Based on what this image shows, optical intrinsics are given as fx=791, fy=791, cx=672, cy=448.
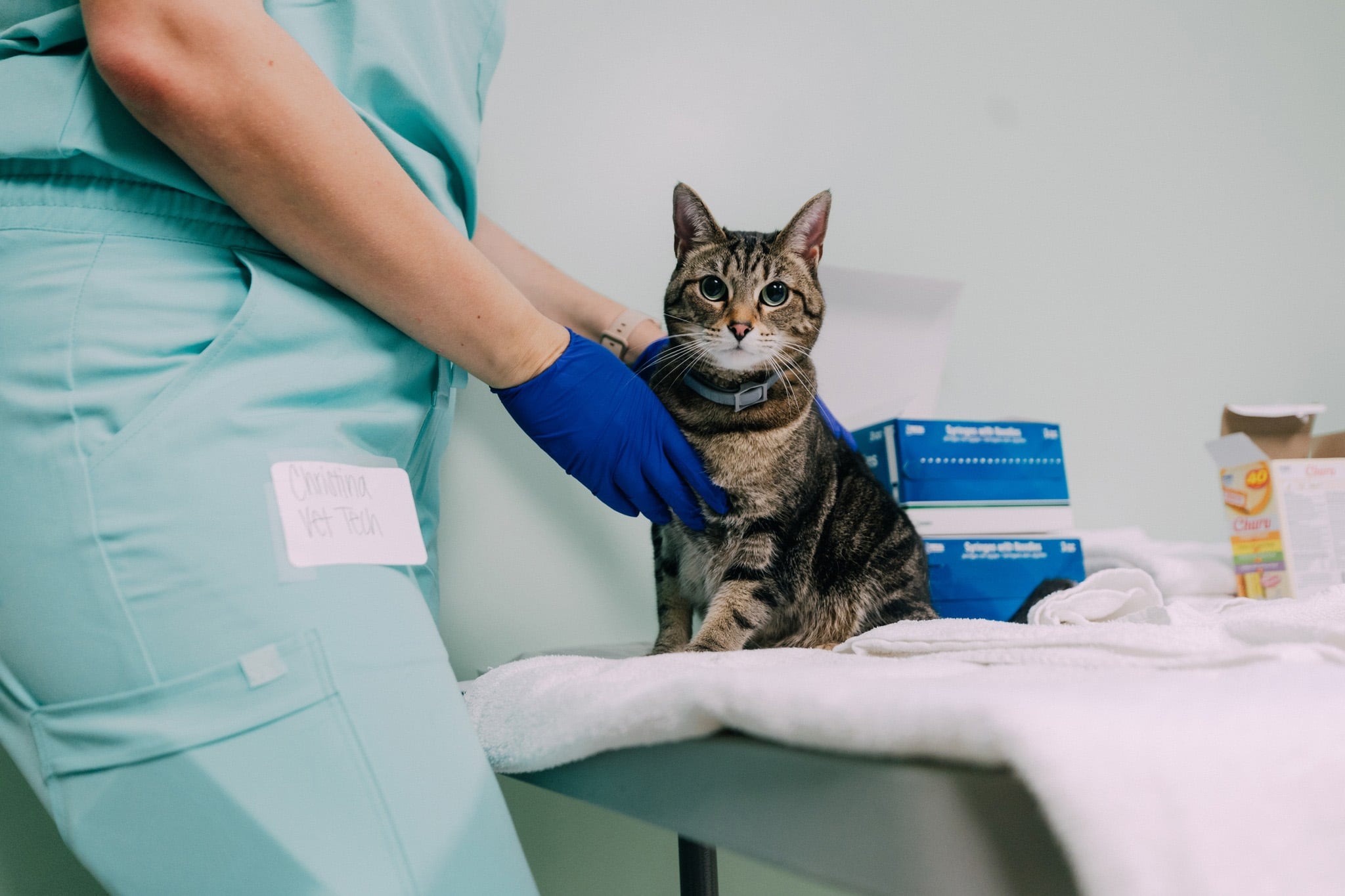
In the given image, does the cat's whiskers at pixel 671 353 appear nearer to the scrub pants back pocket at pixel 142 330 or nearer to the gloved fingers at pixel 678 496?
the gloved fingers at pixel 678 496

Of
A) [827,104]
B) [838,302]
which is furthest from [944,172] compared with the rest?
[838,302]

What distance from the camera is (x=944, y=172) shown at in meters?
1.61

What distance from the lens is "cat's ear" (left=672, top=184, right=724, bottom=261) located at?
42.2 inches

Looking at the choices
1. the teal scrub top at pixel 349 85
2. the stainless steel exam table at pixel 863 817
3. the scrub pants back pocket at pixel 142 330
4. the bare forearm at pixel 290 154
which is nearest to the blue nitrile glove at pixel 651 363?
the teal scrub top at pixel 349 85

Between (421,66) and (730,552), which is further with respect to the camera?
(730,552)

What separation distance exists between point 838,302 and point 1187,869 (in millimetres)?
1177

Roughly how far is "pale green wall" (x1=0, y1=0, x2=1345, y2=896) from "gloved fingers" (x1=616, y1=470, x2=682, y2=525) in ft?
0.94

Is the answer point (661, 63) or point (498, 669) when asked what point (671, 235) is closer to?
point (661, 63)

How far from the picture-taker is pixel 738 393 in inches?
40.4

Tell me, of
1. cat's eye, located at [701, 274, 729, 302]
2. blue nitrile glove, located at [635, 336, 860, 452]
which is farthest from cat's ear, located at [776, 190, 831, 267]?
blue nitrile glove, located at [635, 336, 860, 452]

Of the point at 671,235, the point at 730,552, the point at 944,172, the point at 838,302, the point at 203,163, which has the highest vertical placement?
the point at 944,172

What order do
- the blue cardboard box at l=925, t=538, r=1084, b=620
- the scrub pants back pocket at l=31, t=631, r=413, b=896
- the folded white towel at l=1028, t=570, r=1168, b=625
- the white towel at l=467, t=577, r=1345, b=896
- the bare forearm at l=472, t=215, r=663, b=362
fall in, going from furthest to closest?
Result: the blue cardboard box at l=925, t=538, r=1084, b=620, the bare forearm at l=472, t=215, r=663, b=362, the folded white towel at l=1028, t=570, r=1168, b=625, the scrub pants back pocket at l=31, t=631, r=413, b=896, the white towel at l=467, t=577, r=1345, b=896

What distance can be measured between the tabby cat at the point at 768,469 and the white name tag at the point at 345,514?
0.45 m

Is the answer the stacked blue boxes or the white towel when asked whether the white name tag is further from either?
the stacked blue boxes
